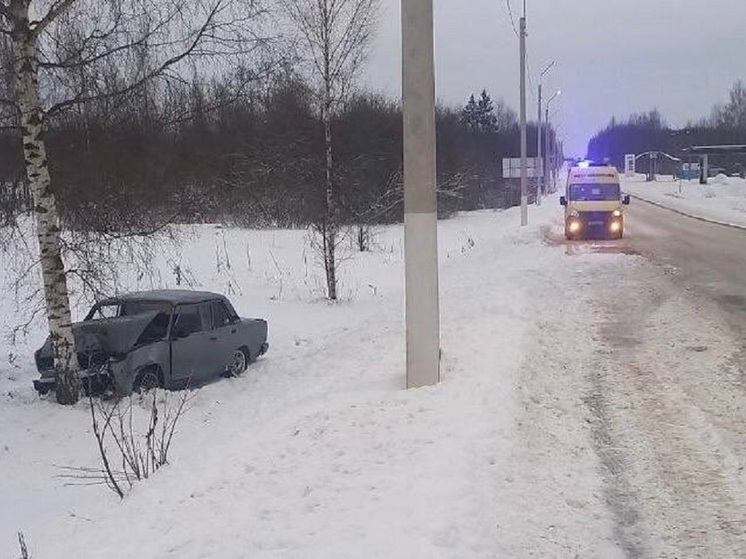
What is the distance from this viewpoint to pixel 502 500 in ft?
16.4

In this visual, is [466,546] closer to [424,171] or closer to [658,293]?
[424,171]

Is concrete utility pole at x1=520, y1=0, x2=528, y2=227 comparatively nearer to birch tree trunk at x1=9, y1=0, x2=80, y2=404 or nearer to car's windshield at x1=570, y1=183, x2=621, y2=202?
car's windshield at x1=570, y1=183, x2=621, y2=202

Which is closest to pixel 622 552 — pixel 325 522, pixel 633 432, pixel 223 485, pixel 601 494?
pixel 601 494

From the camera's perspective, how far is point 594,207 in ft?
81.5

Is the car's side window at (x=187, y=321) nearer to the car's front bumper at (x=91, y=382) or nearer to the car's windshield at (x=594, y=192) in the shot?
the car's front bumper at (x=91, y=382)

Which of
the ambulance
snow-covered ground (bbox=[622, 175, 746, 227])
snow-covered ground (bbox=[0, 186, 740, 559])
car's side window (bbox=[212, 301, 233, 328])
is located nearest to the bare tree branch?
car's side window (bbox=[212, 301, 233, 328])

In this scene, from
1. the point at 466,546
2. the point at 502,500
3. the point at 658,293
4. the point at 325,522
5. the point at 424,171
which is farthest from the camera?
the point at 658,293

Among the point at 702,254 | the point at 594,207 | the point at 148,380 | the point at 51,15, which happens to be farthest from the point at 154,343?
the point at 594,207

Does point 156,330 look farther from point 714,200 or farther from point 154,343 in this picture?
point 714,200

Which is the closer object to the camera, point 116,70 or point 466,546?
point 466,546

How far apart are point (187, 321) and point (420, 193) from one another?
5.50 m

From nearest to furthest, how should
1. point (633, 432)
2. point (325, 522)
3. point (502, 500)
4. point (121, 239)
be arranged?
1. point (325, 522)
2. point (502, 500)
3. point (633, 432)
4. point (121, 239)

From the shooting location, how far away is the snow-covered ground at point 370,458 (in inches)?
178

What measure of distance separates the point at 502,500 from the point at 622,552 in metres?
0.80
